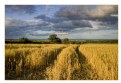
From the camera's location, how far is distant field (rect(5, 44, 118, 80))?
469cm

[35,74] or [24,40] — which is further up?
[24,40]

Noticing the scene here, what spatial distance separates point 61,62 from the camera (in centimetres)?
473

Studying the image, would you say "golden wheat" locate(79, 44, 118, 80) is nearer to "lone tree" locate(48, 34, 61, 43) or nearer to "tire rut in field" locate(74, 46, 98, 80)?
"tire rut in field" locate(74, 46, 98, 80)

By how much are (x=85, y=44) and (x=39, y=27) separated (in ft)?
2.15

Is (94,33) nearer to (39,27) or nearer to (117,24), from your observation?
(117,24)

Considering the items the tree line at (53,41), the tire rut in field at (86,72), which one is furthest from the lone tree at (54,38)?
the tire rut in field at (86,72)

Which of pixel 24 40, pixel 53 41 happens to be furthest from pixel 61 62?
pixel 24 40

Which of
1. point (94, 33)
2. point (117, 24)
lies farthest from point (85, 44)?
point (117, 24)

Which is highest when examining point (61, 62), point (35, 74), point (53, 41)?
point (53, 41)

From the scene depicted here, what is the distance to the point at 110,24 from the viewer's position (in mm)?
4723

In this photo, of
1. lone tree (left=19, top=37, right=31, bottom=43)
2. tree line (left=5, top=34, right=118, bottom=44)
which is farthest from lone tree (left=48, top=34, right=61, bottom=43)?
lone tree (left=19, top=37, right=31, bottom=43)

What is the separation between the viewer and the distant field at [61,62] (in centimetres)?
469

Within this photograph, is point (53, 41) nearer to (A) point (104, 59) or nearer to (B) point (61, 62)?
(B) point (61, 62)

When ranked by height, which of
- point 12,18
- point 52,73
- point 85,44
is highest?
point 12,18
